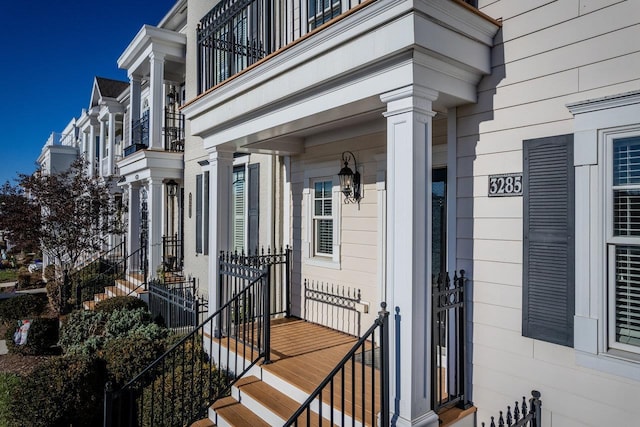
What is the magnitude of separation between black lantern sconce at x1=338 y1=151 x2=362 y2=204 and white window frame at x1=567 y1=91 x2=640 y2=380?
311 cm

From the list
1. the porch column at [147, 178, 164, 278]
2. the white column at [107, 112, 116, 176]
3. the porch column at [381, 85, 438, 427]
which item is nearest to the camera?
the porch column at [381, 85, 438, 427]

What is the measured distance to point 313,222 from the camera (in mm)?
6953

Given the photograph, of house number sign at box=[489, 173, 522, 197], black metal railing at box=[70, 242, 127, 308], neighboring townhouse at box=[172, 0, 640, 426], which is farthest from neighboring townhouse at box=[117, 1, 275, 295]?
house number sign at box=[489, 173, 522, 197]

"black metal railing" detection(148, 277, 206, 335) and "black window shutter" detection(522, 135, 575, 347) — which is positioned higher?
"black window shutter" detection(522, 135, 575, 347)

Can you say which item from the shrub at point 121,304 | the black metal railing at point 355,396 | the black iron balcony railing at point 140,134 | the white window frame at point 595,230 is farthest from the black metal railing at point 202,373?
the black iron balcony railing at point 140,134

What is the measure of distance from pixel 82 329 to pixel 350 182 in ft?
20.9

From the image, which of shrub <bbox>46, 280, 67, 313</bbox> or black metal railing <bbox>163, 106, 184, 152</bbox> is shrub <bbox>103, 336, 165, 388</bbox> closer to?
black metal railing <bbox>163, 106, 184, 152</bbox>

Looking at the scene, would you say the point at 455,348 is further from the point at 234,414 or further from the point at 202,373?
the point at 202,373

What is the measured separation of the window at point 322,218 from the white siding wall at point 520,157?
290 cm

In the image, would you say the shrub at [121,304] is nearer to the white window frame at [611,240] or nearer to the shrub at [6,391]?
the shrub at [6,391]

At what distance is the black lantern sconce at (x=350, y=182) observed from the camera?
5.98m

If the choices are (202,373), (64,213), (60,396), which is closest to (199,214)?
(64,213)

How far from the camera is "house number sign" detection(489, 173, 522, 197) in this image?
363 centimetres

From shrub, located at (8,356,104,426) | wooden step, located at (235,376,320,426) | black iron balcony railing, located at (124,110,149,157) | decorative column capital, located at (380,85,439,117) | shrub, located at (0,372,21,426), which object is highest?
black iron balcony railing, located at (124,110,149,157)
